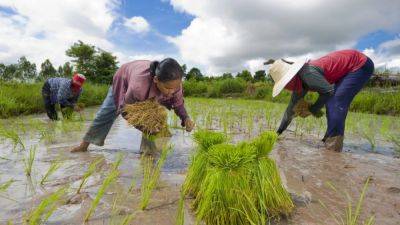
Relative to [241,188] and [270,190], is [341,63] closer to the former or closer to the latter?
[270,190]

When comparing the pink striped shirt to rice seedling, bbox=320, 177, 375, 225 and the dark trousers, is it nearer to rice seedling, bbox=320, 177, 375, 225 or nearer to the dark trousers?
rice seedling, bbox=320, 177, 375, 225

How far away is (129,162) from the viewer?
3.41m

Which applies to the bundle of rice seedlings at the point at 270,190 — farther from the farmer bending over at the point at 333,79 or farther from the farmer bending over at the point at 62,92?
the farmer bending over at the point at 62,92

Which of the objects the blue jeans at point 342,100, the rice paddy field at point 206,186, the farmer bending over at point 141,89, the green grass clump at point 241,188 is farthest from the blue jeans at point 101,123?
the blue jeans at point 342,100

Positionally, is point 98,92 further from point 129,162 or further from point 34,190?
point 34,190

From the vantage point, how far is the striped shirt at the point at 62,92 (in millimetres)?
6844

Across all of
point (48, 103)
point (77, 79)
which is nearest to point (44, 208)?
point (77, 79)

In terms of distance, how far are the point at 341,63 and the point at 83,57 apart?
31.1 m

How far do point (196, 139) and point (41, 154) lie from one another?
2.14 meters

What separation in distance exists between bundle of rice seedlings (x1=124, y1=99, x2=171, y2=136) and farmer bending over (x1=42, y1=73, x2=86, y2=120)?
408cm

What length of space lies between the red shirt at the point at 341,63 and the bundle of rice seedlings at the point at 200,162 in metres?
2.39

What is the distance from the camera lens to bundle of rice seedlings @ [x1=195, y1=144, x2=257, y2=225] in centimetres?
182

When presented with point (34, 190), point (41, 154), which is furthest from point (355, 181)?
point (41, 154)

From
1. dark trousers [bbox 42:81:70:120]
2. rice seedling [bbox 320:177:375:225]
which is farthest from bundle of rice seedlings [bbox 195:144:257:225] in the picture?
dark trousers [bbox 42:81:70:120]
